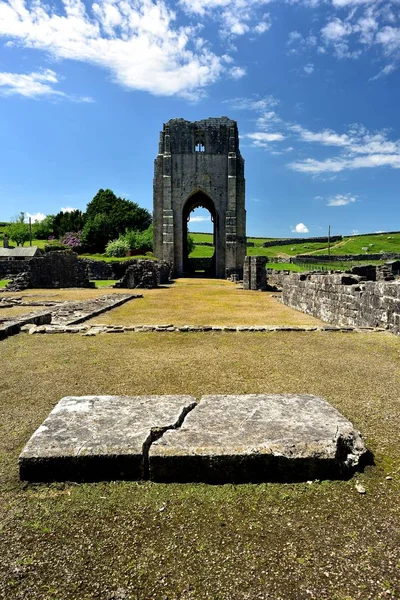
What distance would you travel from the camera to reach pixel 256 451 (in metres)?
2.69

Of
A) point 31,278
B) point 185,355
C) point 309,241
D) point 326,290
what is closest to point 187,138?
point 31,278

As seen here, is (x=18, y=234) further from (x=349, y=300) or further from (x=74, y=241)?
(x=349, y=300)

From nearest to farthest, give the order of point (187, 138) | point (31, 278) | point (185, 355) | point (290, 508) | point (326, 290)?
point (290, 508), point (185, 355), point (326, 290), point (31, 278), point (187, 138)

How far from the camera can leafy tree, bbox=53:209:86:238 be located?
73.4 metres

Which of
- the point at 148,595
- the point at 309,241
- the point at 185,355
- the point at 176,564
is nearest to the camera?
the point at 148,595

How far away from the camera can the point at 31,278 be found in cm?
2686

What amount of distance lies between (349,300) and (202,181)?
3297cm

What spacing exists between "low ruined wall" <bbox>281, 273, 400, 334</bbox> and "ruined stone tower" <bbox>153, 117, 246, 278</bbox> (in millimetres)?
26075

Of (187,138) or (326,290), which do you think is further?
(187,138)

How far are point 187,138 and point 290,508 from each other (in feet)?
140

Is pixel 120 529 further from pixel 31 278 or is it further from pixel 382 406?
pixel 31 278

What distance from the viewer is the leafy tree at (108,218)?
62219 mm

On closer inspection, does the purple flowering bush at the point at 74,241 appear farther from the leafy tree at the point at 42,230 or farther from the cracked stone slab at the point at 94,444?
the cracked stone slab at the point at 94,444

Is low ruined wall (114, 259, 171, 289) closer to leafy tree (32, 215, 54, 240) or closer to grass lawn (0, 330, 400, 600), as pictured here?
grass lawn (0, 330, 400, 600)
